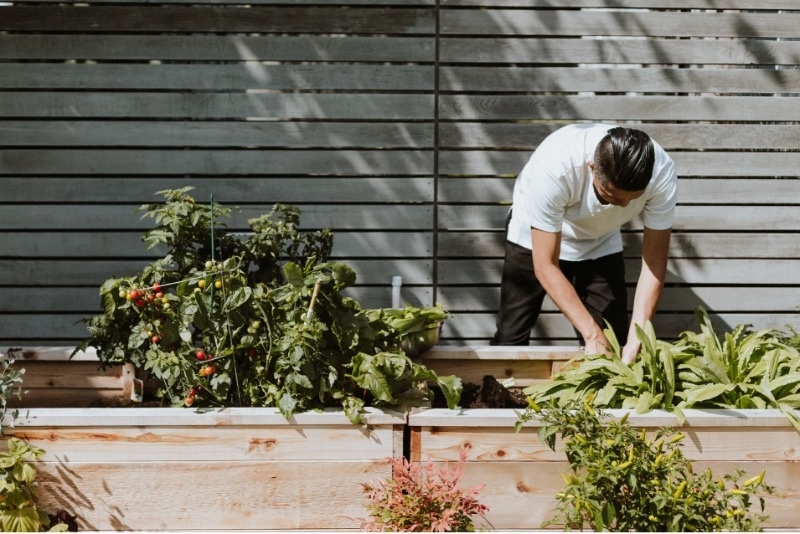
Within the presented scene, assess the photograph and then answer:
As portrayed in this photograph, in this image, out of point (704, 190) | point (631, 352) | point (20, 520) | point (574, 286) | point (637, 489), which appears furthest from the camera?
point (704, 190)

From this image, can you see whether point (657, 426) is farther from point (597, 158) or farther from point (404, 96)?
point (404, 96)

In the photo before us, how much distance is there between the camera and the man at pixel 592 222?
10.4 feet

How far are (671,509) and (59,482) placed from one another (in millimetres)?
Answer: 2202

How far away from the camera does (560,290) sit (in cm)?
346

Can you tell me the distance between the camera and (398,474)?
107 inches

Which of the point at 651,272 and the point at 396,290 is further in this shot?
the point at 396,290

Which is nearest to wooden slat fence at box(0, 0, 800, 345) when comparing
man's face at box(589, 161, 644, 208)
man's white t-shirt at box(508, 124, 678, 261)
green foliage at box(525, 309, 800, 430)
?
man's white t-shirt at box(508, 124, 678, 261)

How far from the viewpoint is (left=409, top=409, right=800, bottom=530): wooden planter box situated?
2.90m

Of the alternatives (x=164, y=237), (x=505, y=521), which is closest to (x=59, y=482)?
(x=164, y=237)

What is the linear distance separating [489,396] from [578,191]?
1.05m

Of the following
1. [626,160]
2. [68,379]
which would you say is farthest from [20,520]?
[626,160]

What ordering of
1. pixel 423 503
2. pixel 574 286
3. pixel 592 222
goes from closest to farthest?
pixel 423 503 < pixel 592 222 < pixel 574 286

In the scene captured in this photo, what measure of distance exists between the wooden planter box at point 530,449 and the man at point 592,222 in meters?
0.55

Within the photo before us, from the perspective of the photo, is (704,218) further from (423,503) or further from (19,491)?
(19,491)
